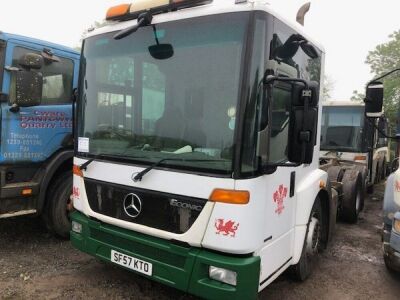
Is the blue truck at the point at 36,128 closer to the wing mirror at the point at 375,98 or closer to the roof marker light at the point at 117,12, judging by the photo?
the roof marker light at the point at 117,12

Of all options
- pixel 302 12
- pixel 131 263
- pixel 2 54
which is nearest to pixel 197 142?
pixel 131 263

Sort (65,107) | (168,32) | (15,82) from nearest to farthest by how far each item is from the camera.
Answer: (168,32) < (15,82) < (65,107)

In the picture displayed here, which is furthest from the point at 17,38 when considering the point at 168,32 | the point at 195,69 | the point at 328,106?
the point at 328,106

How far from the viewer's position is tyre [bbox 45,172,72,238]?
4.89m

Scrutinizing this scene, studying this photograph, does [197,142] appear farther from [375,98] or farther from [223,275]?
[375,98]

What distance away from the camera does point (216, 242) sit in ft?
9.20

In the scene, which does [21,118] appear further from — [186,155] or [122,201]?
[186,155]

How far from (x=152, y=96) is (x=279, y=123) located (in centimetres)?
104

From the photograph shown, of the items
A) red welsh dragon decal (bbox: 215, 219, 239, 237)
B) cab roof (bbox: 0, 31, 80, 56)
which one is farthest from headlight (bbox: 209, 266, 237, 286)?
cab roof (bbox: 0, 31, 80, 56)

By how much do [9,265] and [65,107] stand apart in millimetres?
1937

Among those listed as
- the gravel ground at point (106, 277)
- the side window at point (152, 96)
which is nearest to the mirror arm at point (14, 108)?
the gravel ground at point (106, 277)

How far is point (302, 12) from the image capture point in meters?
3.84

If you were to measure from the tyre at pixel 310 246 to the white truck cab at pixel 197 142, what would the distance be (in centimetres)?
38

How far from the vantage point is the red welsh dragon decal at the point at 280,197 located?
313 centimetres
